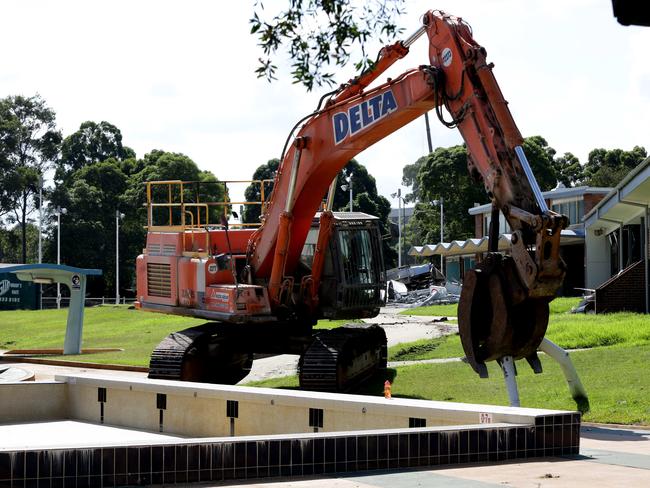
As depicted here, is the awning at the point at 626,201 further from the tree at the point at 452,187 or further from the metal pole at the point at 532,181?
the tree at the point at 452,187

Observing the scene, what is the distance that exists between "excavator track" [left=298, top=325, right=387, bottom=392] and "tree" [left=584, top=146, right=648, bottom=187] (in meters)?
75.6

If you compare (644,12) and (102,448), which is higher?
(644,12)

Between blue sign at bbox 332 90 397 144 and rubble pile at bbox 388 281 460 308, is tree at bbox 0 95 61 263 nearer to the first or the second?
rubble pile at bbox 388 281 460 308

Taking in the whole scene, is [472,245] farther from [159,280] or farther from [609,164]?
[609,164]

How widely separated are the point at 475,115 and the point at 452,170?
7357 cm

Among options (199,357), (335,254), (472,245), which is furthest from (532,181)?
(472,245)

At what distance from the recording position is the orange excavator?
14906 millimetres

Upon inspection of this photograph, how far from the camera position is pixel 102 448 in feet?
31.1

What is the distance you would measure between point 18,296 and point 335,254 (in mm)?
52918

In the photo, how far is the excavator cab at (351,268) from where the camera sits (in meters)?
22.0

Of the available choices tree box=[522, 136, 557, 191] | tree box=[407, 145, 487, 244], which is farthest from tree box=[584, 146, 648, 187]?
tree box=[407, 145, 487, 244]

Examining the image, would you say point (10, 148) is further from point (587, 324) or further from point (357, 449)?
point (357, 449)

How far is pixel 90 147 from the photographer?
363 ft

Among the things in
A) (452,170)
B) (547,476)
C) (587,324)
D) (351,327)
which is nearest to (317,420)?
(547,476)
